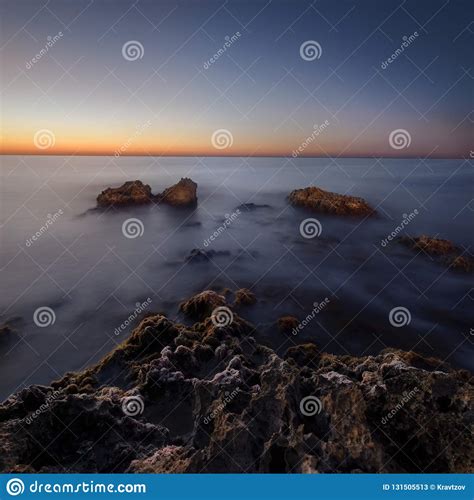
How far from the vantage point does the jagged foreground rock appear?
3.00 m

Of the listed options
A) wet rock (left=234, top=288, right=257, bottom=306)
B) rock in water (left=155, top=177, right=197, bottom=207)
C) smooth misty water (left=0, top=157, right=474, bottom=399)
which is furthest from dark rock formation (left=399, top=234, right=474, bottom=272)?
rock in water (left=155, top=177, right=197, bottom=207)

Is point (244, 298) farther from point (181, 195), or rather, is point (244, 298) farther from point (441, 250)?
point (441, 250)

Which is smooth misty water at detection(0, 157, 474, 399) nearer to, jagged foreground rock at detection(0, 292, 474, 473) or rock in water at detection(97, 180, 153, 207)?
rock in water at detection(97, 180, 153, 207)

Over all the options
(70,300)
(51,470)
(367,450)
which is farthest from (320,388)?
(70,300)

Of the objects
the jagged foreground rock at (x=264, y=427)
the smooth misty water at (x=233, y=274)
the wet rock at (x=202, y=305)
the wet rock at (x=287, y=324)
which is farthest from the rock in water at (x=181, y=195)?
the jagged foreground rock at (x=264, y=427)

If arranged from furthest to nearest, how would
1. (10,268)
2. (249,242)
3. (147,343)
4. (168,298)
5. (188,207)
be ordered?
(188,207) < (249,242) < (10,268) < (168,298) < (147,343)

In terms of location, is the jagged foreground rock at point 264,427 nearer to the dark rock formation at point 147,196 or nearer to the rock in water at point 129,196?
the dark rock formation at point 147,196

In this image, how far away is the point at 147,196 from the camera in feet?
35.1

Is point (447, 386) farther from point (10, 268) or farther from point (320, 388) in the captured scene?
point (10, 268)

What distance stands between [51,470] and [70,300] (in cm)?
426

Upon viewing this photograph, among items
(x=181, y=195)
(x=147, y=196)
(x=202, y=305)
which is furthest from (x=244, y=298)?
(x=147, y=196)

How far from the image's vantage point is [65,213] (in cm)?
1065

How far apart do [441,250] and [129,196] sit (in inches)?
325

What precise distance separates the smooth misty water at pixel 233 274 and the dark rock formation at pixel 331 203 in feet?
1.49
